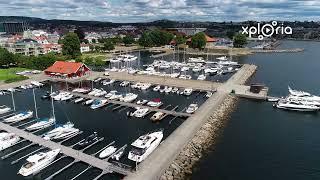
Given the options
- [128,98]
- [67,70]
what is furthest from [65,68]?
[128,98]

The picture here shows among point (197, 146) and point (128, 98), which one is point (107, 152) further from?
point (128, 98)

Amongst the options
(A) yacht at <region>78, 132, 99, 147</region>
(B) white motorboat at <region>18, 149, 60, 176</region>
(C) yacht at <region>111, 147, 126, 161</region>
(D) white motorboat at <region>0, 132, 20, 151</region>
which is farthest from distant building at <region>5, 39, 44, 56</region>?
(C) yacht at <region>111, 147, 126, 161</region>

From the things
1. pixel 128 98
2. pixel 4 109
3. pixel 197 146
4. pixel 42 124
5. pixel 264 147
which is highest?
pixel 128 98

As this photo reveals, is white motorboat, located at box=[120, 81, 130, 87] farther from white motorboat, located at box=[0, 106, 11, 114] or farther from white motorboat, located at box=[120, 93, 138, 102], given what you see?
white motorboat, located at box=[0, 106, 11, 114]

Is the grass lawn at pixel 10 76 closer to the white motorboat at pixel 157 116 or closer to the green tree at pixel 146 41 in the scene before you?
the white motorboat at pixel 157 116

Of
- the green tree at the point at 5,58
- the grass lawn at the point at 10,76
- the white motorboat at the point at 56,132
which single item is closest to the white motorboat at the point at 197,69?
the grass lawn at the point at 10,76

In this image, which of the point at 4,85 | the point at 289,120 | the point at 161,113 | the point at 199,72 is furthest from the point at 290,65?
the point at 4,85
